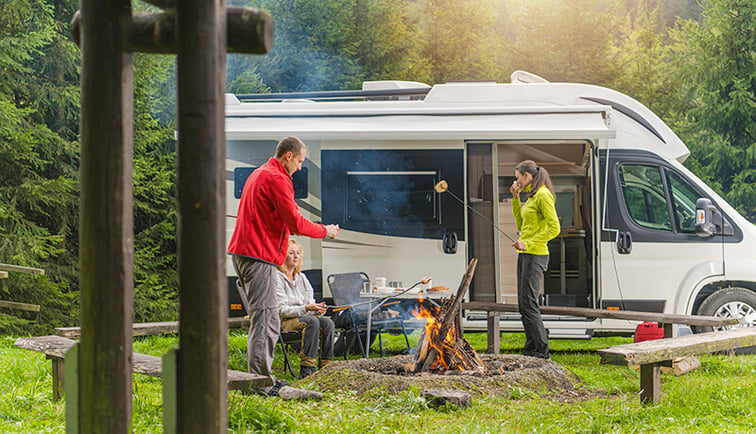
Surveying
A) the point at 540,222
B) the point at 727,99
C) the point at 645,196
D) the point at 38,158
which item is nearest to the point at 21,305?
the point at 38,158

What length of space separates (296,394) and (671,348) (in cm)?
222

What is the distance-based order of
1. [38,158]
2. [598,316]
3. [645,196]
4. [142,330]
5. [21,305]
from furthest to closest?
[38,158] → [21,305] → [645,196] → [598,316] → [142,330]

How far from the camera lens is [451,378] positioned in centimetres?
517

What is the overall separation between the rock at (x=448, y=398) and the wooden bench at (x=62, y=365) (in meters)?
1.17

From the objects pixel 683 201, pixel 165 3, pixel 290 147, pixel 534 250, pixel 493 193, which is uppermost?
pixel 165 3

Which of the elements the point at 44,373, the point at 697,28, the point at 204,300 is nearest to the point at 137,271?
the point at 44,373

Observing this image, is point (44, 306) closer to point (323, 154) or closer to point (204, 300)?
point (323, 154)

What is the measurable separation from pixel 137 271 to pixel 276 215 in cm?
671

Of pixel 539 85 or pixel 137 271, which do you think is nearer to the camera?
pixel 539 85

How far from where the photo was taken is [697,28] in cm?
1512

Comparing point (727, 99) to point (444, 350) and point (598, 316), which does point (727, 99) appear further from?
point (444, 350)

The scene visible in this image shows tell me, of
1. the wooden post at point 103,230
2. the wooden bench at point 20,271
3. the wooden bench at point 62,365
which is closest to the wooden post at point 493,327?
the wooden bench at point 62,365

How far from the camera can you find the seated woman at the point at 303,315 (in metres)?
5.87

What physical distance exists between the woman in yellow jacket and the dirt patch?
541mm
